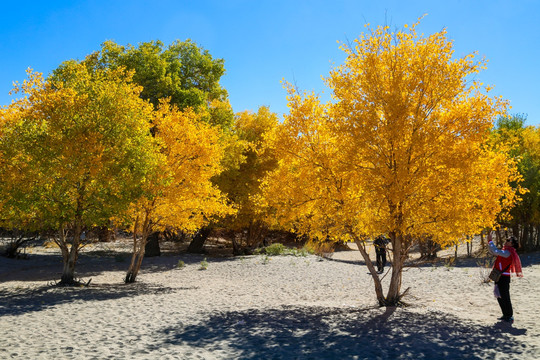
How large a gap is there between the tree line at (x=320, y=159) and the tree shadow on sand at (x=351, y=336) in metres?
1.82

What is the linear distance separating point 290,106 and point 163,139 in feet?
21.5

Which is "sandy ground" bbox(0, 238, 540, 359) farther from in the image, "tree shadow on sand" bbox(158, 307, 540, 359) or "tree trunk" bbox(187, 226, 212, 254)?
"tree trunk" bbox(187, 226, 212, 254)

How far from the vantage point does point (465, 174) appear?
875 cm

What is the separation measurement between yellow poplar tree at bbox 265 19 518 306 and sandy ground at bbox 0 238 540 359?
7.29 ft

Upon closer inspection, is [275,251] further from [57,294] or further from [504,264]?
[504,264]

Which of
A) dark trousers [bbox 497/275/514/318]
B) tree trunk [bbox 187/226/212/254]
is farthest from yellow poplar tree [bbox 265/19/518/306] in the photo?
tree trunk [bbox 187/226/212/254]

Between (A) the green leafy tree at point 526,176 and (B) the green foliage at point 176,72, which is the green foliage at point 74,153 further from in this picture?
(A) the green leafy tree at point 526,176

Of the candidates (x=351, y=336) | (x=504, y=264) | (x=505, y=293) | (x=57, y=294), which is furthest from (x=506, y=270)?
(x=57, y=294)

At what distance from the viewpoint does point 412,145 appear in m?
8.83

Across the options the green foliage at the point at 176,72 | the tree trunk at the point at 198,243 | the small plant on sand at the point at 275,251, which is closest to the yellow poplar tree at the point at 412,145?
the green foliage at the point at 176,72

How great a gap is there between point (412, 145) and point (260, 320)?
5169mm

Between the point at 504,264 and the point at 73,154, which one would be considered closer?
the point at 504,264

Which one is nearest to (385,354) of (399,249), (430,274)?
(399,249)

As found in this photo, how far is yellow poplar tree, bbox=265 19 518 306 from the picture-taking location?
28.8 ft
